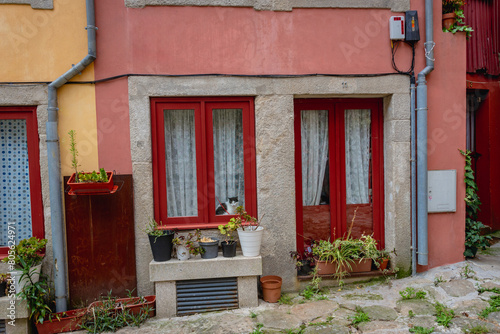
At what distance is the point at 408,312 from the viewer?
428 centimetres

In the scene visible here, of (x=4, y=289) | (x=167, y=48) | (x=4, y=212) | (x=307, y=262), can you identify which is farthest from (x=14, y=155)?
(x=307, y=262)

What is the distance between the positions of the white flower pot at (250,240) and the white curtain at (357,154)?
1609mm

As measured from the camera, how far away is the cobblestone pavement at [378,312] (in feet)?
13.2

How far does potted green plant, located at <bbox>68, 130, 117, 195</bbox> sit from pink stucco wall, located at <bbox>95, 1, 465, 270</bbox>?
0.35 m

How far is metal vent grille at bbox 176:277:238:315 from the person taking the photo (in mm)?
4527

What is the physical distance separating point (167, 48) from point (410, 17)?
323 centimetres

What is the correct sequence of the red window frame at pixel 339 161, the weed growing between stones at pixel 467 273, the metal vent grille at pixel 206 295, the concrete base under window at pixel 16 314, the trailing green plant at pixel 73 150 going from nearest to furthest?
the concrete base under window at pixel 16 314 → the trailing green plant at pixel 73 150 → the metal vent grille at pixel 206 295 → the weed growing between stones at pixel 467 273 → the red window frame at pixel 339 161

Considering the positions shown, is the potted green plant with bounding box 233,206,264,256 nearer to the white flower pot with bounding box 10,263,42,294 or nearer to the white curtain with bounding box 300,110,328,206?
the white curtain with bounding box 300,110,328,206

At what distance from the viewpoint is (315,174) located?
539 cm

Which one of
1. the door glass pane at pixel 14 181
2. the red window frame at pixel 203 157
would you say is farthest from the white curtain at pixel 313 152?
the door glass pane at pixel 14 181

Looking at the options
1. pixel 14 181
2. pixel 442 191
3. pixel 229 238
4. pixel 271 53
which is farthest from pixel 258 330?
pixel 14 181

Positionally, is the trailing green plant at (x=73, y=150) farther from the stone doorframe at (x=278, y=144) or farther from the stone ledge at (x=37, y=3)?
the stone ledge at (x=37, y=3)

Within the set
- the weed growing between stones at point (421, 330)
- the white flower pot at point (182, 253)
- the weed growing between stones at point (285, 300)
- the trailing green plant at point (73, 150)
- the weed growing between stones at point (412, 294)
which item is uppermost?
the trailing green plant at point (73, 150)

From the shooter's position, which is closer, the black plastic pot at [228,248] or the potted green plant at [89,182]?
the potted green plant at [89,182]
